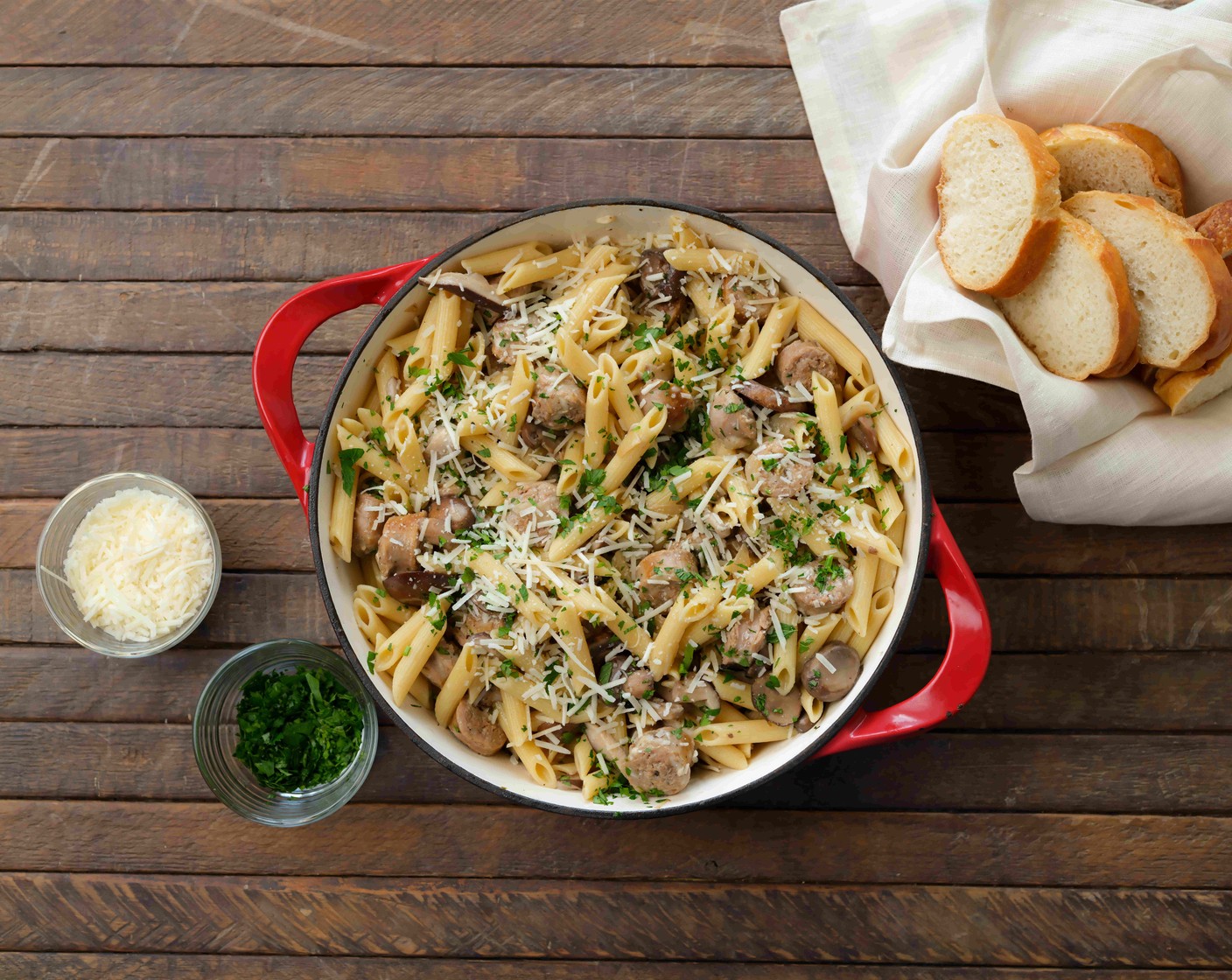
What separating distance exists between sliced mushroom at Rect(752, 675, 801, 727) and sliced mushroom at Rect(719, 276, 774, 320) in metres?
0.87

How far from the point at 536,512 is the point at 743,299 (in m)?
0.73

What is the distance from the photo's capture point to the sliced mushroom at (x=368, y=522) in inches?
85.4

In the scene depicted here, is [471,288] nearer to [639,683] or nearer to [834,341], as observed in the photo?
[834,341]

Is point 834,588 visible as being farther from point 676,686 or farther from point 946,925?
point 946,925

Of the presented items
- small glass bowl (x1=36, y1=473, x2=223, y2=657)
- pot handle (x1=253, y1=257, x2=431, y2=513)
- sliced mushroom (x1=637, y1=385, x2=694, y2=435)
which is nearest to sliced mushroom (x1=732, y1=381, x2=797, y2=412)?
sliced mushroom (x1=637, y1=385, x2=694, y2=435)

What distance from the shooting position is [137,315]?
104 inches

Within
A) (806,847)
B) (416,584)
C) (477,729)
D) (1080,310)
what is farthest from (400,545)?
(1080,310)

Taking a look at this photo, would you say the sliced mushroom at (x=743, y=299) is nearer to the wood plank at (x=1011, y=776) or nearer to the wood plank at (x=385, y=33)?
the wood plank at (x=385, y=33)

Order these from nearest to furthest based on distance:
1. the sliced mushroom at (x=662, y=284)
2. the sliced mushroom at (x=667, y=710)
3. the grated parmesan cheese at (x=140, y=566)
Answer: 1. the sliced mushroom at (x=667, y=710)
2. the sliced mushroom at (x=662, y=284)
3. the grated parmesan cheese at (x=140, y=566)

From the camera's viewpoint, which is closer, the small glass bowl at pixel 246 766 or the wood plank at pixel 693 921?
the small glass bowl at pixel 246 766

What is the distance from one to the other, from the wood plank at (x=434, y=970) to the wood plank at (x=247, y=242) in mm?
1953

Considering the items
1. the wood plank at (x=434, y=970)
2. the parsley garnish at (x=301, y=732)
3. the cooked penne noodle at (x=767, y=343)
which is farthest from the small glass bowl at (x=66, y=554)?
the cooked penne noodle at (x=767, y=343)

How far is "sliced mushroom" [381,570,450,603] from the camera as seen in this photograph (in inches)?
83.0

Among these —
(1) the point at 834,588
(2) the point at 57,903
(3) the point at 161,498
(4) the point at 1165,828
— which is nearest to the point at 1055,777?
(4) the point at 1165,828
